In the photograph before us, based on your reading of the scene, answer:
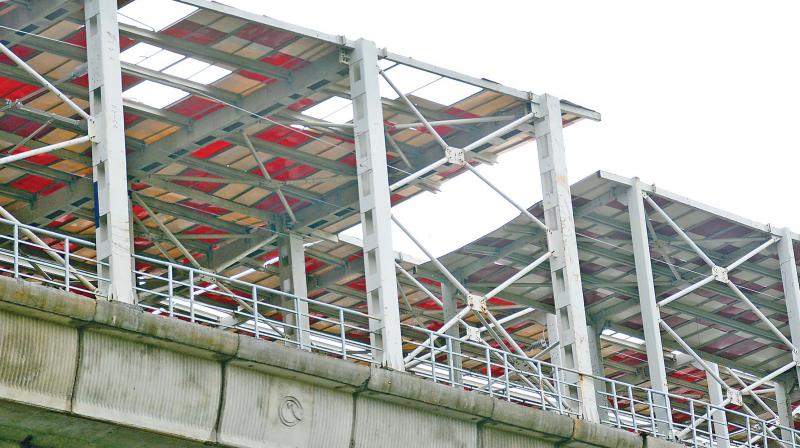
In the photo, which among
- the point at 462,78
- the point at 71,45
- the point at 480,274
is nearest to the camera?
the point at 71,45

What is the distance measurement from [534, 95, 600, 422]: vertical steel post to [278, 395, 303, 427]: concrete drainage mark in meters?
8.07

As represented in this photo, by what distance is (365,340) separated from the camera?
48.0 m

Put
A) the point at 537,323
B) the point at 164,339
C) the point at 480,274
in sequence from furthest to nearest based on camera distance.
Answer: the point at 537,323 → the point at 480,274 → the point at 164,339

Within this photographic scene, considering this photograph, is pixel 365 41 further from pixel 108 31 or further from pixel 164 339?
pixel 164 339

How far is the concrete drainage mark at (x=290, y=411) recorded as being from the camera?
25391 mm

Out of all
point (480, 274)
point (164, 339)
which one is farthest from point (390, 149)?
point (164, 339)

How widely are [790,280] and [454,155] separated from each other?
445 inches

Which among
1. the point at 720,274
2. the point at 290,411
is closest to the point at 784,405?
the point at 720,274

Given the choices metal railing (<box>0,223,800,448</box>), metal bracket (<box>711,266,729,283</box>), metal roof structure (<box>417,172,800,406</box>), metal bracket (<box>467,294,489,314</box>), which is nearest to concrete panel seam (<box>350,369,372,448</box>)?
metal railing (<box>0,223,800,448</box>)

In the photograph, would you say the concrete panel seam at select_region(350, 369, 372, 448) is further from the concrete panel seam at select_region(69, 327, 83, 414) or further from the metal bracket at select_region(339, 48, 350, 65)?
the metal bracket at select_region(339, 48, 350, 65)

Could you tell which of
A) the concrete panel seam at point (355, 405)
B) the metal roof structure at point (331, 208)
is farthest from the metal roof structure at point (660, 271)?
the concrete panel seam at point (355, 405)

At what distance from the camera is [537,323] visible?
4597cm

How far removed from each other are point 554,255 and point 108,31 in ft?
37.2

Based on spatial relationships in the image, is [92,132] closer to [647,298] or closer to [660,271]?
[647,298]
